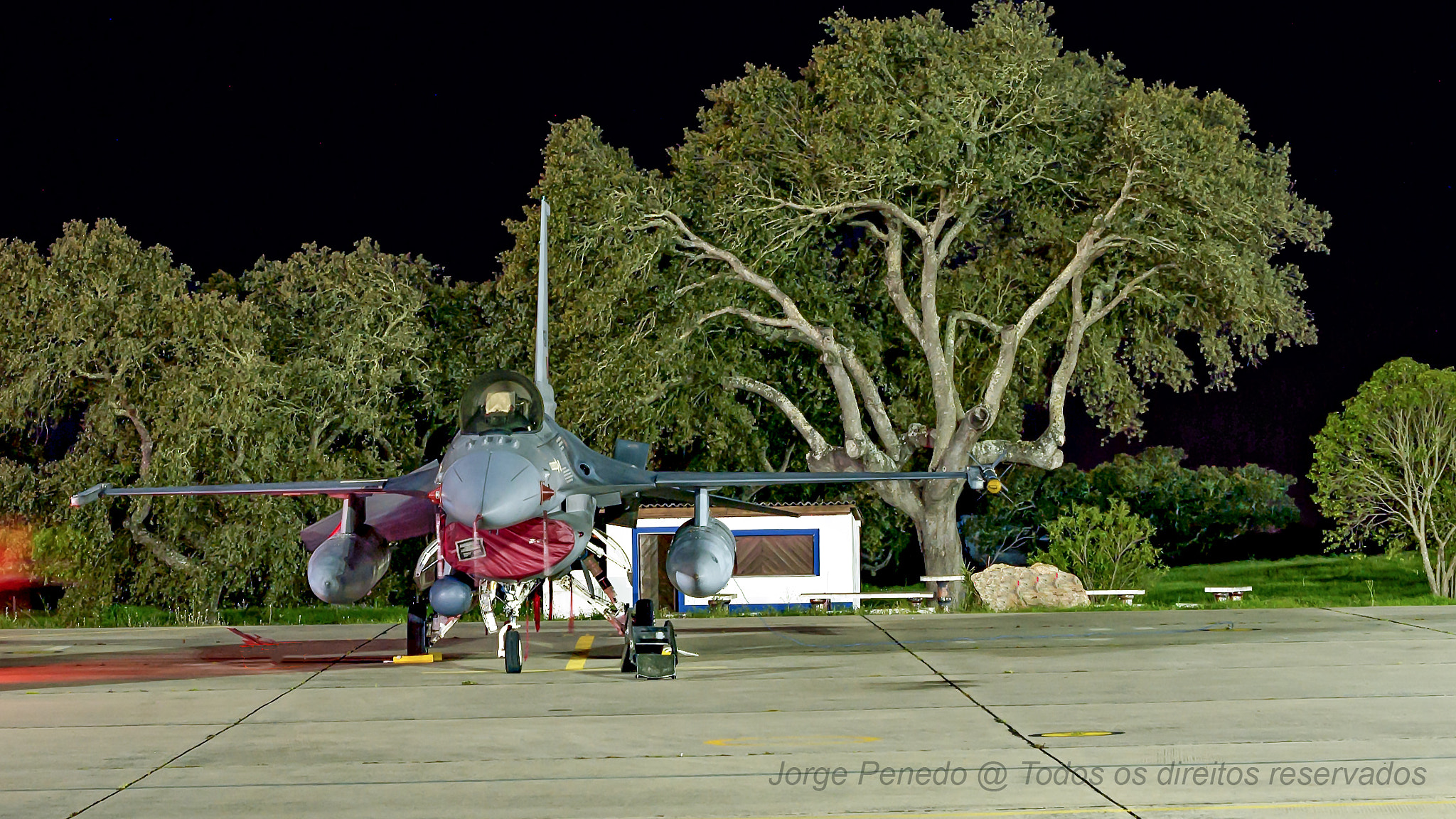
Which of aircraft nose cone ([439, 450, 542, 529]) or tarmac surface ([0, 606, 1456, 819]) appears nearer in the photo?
tarmac surface ([0, 606, 1456, 819])

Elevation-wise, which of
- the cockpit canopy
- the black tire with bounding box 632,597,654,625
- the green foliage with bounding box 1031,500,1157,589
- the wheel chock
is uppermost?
the cockpit canopy

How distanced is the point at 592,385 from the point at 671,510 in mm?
3127

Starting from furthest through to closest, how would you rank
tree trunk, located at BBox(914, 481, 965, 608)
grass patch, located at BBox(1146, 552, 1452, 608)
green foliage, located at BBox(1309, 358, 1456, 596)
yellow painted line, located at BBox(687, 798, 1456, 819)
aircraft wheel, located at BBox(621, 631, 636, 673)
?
grass patch, located at BBox(1146, 552, 1452, 608), tree trunk, located at BBox(914, 481, 965, 608), green foliage, located at BBox(1309, 358, 1456, 596), aircraft wheel, located at BBox(621, 631, 636, 673), yellow painted line, located at BBox(687, 798, 1456, 819)

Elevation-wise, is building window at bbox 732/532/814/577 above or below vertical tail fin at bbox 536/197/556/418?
below

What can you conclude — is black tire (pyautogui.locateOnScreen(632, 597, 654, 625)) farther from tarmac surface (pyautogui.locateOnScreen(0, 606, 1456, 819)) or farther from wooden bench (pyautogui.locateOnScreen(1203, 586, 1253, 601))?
wooden bench (pyautogui.locateOnScreen(1203, 586, 1253, 601))

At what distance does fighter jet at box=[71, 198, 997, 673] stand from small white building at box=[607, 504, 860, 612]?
27.8 ft

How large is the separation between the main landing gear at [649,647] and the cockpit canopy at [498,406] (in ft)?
7.91

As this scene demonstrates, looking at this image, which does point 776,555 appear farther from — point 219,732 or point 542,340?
point 219,732

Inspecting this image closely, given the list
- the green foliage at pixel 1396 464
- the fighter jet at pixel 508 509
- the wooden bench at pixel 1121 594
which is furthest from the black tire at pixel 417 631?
the green foliage at pixel 1396 464

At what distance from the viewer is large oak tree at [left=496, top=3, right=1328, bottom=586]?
25719 millimetres

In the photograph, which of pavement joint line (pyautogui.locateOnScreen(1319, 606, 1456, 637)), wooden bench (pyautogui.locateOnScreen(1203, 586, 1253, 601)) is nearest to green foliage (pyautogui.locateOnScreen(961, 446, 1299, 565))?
wooden bench (pyautogui.locateOnScreen(1203, 586, 1253, 601))

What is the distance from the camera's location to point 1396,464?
26.1 m

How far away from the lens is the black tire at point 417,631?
1622 centimetres

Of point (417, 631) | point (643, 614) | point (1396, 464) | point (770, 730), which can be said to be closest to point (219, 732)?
point (770, 730)
